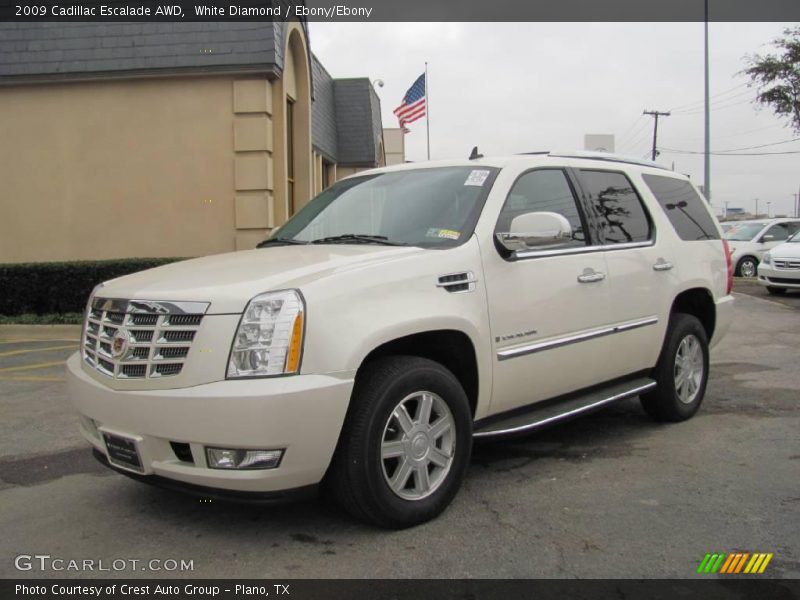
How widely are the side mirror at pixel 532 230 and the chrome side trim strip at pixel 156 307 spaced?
67.4 inches

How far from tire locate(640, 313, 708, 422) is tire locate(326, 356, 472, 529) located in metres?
→ 2.17

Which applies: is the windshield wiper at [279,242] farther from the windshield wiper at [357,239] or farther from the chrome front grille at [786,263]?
the chrome front grille at [786,263]

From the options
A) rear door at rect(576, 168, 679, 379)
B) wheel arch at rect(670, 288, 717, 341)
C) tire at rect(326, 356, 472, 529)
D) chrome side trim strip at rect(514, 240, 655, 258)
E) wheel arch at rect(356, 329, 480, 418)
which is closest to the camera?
tire at rect(326, 356, 472, 529)

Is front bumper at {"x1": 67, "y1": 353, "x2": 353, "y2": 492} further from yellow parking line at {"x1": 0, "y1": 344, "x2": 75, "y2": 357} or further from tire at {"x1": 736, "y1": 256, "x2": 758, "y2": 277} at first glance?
tire at {"x1": 736, "y1": 256, "x2": 758, "y2": 277}

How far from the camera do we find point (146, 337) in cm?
335

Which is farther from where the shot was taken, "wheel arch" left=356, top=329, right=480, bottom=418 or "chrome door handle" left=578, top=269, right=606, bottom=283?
"chrome door handle" left=578, top=269, right=606, bottom=283

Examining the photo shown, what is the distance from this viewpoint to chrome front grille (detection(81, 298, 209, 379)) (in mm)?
3236

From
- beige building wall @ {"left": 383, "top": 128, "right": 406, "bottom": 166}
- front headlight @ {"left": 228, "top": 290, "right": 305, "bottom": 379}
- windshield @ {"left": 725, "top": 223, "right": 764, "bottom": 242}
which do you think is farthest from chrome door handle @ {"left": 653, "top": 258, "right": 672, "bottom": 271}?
beige building wall @ {"left": 383, "top": 128, "right": 406, "bottom": 166}

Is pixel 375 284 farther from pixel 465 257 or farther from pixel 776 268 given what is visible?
pixel 776 268

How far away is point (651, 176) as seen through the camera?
567cm

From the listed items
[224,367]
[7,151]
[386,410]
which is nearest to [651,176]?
[386,410]

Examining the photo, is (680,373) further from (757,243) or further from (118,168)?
(757,243)

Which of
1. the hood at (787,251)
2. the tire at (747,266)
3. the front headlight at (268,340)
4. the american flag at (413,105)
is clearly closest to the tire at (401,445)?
the front headlight at (268,340)

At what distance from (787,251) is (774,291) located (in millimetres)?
1242
